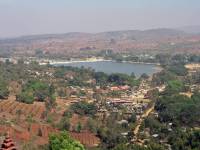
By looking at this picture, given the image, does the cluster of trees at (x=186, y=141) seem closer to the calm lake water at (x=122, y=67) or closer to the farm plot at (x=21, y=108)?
the farm plot at (x=21, y=108)

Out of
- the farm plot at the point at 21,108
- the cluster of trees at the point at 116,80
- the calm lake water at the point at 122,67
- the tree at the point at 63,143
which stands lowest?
the calm lake water at the point at 122,67

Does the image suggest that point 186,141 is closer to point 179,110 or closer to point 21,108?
point 179,110

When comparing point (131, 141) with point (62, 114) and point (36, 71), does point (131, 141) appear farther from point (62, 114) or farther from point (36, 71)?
point (36, 71)

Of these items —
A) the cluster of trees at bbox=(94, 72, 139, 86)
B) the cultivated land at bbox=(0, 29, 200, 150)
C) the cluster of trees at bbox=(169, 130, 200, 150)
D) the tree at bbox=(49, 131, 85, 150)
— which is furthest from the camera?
the cluster of trees at bbox=(94, 72, 139, 86)

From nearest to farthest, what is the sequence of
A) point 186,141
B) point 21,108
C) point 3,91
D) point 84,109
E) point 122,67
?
point 186,141, point 21,108, point 84,109, point 3,91, point 122,67

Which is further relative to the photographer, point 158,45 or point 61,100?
point 158,45

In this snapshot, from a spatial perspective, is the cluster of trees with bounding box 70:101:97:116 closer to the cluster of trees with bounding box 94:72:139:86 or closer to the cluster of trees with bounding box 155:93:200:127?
the cluster of trees with bounding box 155:93:200:127

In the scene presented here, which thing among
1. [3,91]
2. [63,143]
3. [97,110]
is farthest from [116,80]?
[63,143]

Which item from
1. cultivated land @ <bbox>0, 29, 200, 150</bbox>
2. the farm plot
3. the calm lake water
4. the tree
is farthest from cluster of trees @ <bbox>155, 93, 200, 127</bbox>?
the calm lake water

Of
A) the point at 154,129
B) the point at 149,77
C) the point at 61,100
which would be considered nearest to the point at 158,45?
the point at 149,77

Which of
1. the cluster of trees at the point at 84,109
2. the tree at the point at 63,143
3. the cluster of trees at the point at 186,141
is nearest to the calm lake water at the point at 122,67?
the cluster of trees at the point at 84,109

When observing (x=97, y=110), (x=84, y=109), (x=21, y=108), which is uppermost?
(x=21, y=108)
